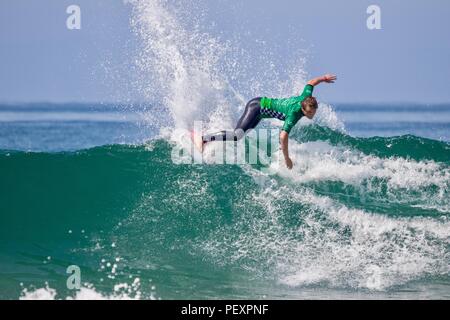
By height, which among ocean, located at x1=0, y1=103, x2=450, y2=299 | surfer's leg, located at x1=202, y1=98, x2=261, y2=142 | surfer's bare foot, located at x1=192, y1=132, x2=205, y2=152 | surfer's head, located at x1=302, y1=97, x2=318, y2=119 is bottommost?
ocean, located at x1=0, y1=103, x2=450, y2=299

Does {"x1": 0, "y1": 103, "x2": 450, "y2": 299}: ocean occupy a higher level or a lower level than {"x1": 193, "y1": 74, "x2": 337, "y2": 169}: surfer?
lower

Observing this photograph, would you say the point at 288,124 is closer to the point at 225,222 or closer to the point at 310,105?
the point at 310,105

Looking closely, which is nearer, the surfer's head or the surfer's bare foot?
the surfer's head

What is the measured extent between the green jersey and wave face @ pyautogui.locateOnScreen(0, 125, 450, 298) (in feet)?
3.61

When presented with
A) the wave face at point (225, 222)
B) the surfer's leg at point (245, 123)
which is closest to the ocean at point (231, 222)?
the wave face at point (225, 222)

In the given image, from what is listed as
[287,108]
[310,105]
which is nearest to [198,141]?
[287,108]

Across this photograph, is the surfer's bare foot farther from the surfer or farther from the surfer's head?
the surfer's head

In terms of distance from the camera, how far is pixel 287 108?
32.9 feet

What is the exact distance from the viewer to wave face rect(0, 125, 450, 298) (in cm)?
940

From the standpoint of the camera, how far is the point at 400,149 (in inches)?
507

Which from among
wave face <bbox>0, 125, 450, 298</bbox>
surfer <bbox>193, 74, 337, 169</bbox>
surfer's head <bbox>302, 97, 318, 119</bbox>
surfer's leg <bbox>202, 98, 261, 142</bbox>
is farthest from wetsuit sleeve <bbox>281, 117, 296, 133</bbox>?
wave face <bbox>0, 125, 450, 298</bbox>

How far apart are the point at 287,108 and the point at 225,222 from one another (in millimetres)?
1686
